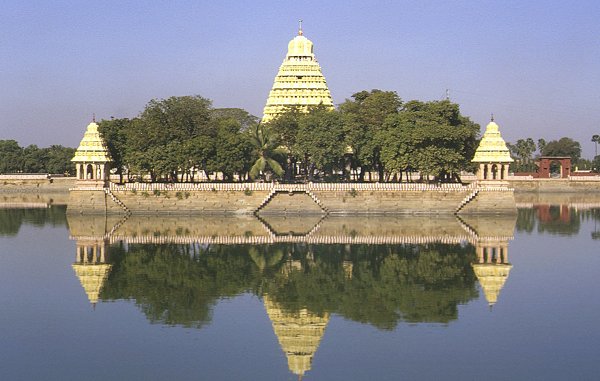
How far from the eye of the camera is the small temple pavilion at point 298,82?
8044 centimetres

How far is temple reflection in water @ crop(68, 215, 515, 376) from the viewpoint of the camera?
89.1 ft

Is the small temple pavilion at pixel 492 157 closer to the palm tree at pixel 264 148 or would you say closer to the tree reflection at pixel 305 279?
the palm tree at pixel 264 148

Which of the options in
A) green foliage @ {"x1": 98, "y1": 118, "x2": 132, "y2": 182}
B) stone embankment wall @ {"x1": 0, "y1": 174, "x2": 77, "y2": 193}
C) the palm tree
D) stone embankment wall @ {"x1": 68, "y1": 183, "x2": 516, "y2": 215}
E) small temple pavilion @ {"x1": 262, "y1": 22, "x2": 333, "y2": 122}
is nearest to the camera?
stone embankment wall @ {"x1": 68, "y1": 183, "x2": 516, "y2": 215}

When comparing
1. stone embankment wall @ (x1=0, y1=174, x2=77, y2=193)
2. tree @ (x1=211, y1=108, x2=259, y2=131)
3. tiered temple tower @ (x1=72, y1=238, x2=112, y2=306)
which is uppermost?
tree @ (x1=211, y1=108, x2=259, y2=131)

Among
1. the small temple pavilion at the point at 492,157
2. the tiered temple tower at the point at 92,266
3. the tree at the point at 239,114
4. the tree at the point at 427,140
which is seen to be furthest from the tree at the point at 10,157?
the tiered temple tower at the point at 92,266

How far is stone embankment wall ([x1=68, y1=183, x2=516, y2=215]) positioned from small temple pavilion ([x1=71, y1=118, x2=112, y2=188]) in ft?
4.82

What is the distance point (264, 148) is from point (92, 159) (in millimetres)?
11081

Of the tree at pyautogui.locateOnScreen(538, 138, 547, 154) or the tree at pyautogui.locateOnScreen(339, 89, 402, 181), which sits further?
the tree at pyautogui.locateOnScreen(538, 138, 547, 154)

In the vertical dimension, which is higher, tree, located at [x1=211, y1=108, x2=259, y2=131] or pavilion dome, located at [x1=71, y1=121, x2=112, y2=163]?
tree, located at [x1=211, y1=108, x2=259, y2=131]

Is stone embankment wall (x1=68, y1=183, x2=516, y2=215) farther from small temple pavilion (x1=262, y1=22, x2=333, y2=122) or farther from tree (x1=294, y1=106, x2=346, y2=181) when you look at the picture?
small temple pavilion (x1=262, y1=22, x2=333, y2=122)

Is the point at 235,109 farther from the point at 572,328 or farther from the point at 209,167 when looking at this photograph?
the point at 572,328

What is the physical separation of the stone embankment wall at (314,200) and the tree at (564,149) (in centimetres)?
7280

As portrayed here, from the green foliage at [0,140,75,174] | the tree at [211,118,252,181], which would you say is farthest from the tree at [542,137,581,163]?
the tree at [211,118,252,181]

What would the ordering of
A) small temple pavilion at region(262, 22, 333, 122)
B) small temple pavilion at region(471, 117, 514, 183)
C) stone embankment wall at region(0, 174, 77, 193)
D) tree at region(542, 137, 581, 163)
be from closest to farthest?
small temple pavilion at region(471, 117, 514, 183) → small temple pavilion at region(262, 22, 333, 122) → stone embankment wall at region(0, 174, 77, 193) → tree at region(542, 137, 581, 163)
